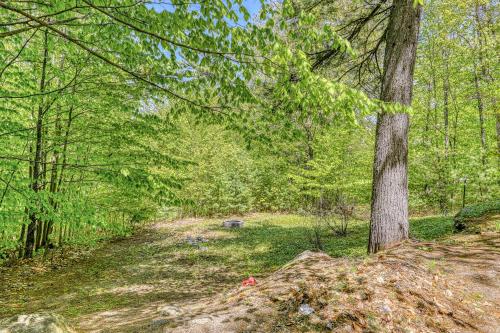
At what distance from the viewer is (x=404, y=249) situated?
471 centimetres

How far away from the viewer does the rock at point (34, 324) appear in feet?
9.34

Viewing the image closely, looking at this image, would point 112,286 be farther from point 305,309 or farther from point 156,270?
point 305,309

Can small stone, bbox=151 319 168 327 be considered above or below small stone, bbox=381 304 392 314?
below

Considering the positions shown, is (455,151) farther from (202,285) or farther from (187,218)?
(187,218)

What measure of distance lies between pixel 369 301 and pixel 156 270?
7696mm

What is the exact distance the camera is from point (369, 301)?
2.94m

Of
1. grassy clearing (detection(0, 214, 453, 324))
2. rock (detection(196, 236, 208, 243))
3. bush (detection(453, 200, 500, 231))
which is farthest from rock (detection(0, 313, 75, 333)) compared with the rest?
rock (detection(196, 236, 208, 243))

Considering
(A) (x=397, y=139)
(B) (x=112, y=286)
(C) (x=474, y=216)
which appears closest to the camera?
(A) (x=397, y=139)

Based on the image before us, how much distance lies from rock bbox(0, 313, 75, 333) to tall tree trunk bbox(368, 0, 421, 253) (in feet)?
15.1

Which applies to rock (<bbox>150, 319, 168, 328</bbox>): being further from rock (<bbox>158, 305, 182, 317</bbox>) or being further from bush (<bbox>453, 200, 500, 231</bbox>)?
bush (<bbox>453, 200, 500, 231</bbox>)

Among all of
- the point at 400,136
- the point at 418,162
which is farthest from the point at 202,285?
the point at 418,162

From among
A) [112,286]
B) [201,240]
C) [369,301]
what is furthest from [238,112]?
[201,240]

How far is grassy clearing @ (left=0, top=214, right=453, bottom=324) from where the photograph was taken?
21.0 ft

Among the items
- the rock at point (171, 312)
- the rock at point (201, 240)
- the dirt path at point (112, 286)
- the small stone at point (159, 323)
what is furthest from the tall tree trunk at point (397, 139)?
the rock at point (201, 240)
